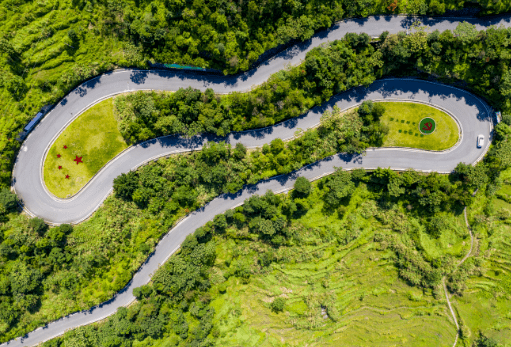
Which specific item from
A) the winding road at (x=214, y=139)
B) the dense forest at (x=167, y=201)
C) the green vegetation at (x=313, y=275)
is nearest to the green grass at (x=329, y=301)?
the green vegetation at (x=313, y=275)

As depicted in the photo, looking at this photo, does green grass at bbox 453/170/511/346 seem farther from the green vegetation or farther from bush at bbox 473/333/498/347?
the green vegetation

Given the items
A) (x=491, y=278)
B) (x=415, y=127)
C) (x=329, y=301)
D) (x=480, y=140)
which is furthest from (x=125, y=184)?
(x=491, y=278)

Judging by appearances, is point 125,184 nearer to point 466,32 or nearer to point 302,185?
point 302,185

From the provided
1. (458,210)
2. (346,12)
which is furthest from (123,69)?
(458,210)

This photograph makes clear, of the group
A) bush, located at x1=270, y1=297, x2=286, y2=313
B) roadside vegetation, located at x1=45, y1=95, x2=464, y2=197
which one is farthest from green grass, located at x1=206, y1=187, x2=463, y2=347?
roadside vegetation, located at x1=45, y1=95, x2=464, y2=197

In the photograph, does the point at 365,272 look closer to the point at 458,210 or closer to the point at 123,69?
the point at 458,210

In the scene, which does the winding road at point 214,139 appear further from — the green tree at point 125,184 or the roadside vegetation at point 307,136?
the green tree at point 125,184

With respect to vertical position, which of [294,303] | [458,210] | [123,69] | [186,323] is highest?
[123,69]
